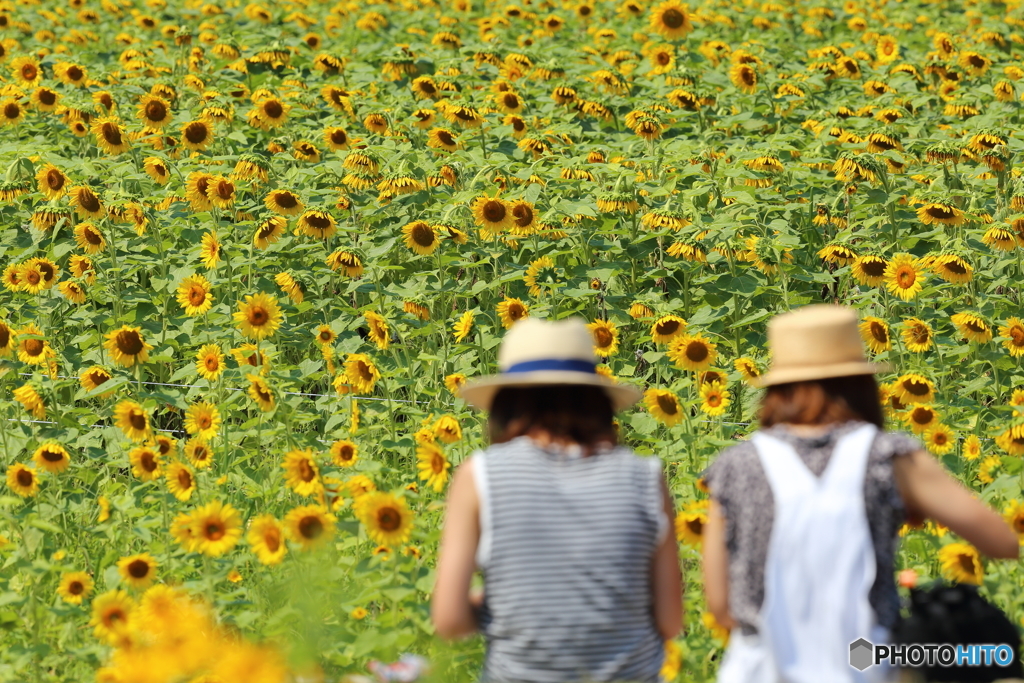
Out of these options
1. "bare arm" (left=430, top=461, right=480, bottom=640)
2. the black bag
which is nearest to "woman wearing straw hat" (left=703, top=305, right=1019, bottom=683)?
the black bag

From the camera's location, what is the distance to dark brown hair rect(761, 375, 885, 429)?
2668 mm

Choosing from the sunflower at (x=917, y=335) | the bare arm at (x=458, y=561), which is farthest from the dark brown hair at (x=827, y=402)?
the sunflower at (x=917, y=335)

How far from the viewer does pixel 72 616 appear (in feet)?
12.1

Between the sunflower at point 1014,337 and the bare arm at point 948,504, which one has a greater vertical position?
the sunflower at point 1014,337

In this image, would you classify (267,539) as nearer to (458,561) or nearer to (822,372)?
(458,561)

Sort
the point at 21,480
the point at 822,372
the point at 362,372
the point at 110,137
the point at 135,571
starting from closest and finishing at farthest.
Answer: the point at 822,372 < the point at 135,571 < the point at 21,480 < the point at 362,372 < the point at 110,137

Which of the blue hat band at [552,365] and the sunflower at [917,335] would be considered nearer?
the blue hat band at [552,365]

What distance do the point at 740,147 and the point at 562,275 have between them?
1.81 m

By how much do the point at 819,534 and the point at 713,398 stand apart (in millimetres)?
1971

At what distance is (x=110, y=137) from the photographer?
6.91 meters

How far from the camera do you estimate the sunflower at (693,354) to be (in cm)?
455

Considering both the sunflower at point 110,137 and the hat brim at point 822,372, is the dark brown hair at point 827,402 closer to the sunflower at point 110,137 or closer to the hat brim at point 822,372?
the hat brim at point 822,372

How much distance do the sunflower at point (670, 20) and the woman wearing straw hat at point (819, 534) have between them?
258 inches

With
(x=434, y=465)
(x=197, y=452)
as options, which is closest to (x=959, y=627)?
(x=434, y=465)
